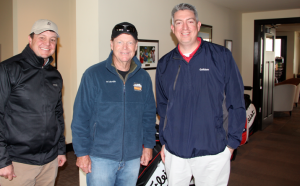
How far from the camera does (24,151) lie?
172 cm

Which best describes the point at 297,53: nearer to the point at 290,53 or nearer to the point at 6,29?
the point at 290,53

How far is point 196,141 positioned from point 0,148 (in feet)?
4.07

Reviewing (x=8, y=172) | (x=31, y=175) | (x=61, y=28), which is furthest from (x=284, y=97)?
(x=8, y=172)

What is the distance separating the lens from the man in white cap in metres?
1.67

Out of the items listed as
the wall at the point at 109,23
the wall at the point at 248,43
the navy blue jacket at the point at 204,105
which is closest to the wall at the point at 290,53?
the wall at the point at 248,43

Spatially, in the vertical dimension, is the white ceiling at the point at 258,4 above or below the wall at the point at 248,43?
above

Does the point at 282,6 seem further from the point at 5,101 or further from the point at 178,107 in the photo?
the point at 5,101

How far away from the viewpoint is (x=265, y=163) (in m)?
3.94

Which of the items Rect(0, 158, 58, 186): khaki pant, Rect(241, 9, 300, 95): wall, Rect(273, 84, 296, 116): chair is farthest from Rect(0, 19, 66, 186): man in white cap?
Rect(273, 84, 296, 116): chair

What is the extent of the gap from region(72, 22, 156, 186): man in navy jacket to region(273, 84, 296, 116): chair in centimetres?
656

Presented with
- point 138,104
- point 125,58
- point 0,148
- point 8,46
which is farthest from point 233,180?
point 8,46

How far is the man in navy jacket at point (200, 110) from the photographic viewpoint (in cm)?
169

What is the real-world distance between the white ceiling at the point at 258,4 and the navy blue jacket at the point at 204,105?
10.7 ft

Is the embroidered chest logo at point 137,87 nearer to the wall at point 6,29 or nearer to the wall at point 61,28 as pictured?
the wall at point 61,28
